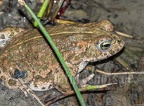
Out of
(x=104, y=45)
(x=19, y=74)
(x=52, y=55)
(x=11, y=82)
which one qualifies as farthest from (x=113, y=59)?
(x=11, y=82)

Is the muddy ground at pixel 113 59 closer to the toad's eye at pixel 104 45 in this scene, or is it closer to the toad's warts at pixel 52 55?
the toad's warts at pixel 52 55

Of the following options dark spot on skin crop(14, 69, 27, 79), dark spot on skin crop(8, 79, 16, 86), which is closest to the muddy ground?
dark spot on skin crop(8, 79, 16, 86)

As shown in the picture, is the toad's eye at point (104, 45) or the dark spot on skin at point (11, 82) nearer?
the toad's eye at point (104, 45)

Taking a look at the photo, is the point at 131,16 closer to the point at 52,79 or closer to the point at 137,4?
the point at 137,4

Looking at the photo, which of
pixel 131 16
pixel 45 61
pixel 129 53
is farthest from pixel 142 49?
pixel 45 61

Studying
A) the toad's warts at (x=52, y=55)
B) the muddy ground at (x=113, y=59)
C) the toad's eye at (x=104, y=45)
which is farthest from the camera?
the muddy ground at (x=113, y=59)

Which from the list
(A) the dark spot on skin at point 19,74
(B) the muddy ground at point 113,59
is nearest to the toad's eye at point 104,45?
(B) the muddy ground at point 113,59

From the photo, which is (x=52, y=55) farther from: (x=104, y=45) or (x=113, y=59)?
(x=113, y=59)
